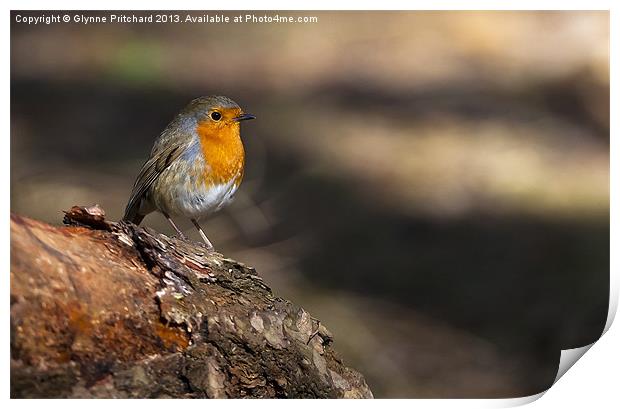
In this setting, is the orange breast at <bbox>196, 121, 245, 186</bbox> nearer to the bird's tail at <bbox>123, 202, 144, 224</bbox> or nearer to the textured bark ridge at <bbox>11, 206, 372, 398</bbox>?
the bird's tail at <bbox>123, 202, 144, 224</bbox>

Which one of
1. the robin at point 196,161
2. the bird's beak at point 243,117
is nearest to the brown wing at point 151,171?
the robin at point 196,161

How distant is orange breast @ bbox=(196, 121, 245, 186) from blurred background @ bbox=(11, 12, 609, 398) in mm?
217

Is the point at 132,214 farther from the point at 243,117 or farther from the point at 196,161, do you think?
the point at 243,117

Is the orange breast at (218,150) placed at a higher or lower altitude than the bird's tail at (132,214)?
higher

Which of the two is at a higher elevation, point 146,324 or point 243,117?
point 243,117

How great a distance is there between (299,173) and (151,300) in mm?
1735

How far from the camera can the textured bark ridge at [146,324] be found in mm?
1647

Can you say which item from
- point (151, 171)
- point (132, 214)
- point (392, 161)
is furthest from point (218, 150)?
point (392, 161)

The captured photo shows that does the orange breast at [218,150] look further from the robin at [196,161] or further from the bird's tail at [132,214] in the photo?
the bird's tail at [132,214]

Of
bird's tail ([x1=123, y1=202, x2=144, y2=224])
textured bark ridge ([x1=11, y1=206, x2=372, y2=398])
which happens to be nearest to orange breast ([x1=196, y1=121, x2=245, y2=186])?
bird's tail ([x1=123, y1=202, x2=144, y2=224])

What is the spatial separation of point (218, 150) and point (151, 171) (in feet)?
0.63

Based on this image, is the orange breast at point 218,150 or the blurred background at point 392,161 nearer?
the blurred background at point 392,161

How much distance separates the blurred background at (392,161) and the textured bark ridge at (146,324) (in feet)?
0.72

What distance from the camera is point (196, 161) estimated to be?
2.31m
